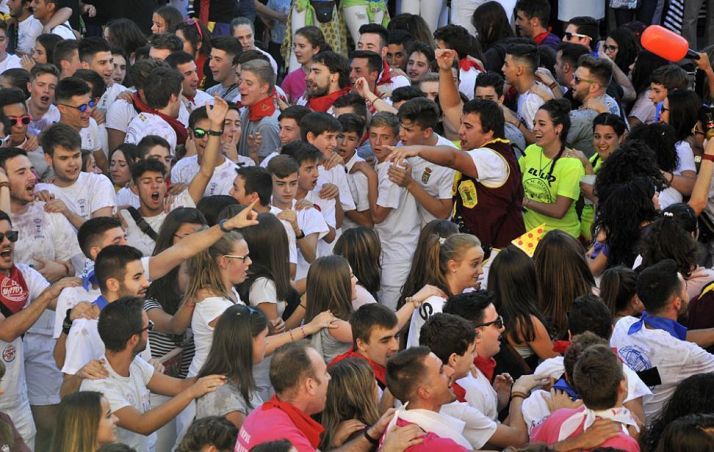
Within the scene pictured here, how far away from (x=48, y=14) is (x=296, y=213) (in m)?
4.82

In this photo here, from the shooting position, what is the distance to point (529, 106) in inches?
423

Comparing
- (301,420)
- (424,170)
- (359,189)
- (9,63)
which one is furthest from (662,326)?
(9,63)

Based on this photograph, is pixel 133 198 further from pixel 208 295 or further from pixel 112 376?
pixel 112 376

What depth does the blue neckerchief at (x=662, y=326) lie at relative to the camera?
6590 mm

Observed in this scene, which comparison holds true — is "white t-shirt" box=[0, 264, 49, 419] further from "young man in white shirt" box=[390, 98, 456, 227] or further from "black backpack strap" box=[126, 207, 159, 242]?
"young man in white shirt" box=[390, 98, 456, 227]

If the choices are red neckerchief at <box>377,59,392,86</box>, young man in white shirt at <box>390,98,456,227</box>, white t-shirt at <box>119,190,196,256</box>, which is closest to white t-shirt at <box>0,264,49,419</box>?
white t-shirt at <box>119,190,196,256</box>

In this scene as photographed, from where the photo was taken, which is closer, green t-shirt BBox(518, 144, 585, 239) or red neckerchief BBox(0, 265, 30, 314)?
red neckerchief BBox(0, 265, 30, 314)

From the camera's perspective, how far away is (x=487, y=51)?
12.2 m

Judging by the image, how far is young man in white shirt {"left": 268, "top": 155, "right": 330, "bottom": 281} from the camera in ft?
27.8

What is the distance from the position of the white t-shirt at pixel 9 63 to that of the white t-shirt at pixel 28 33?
2.95ft

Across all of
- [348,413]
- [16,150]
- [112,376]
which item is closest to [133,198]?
[16,150]

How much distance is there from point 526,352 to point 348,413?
58.9 inches

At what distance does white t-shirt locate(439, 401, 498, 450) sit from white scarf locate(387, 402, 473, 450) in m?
0.25

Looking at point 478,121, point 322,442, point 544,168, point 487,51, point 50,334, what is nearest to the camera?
point 322,442
